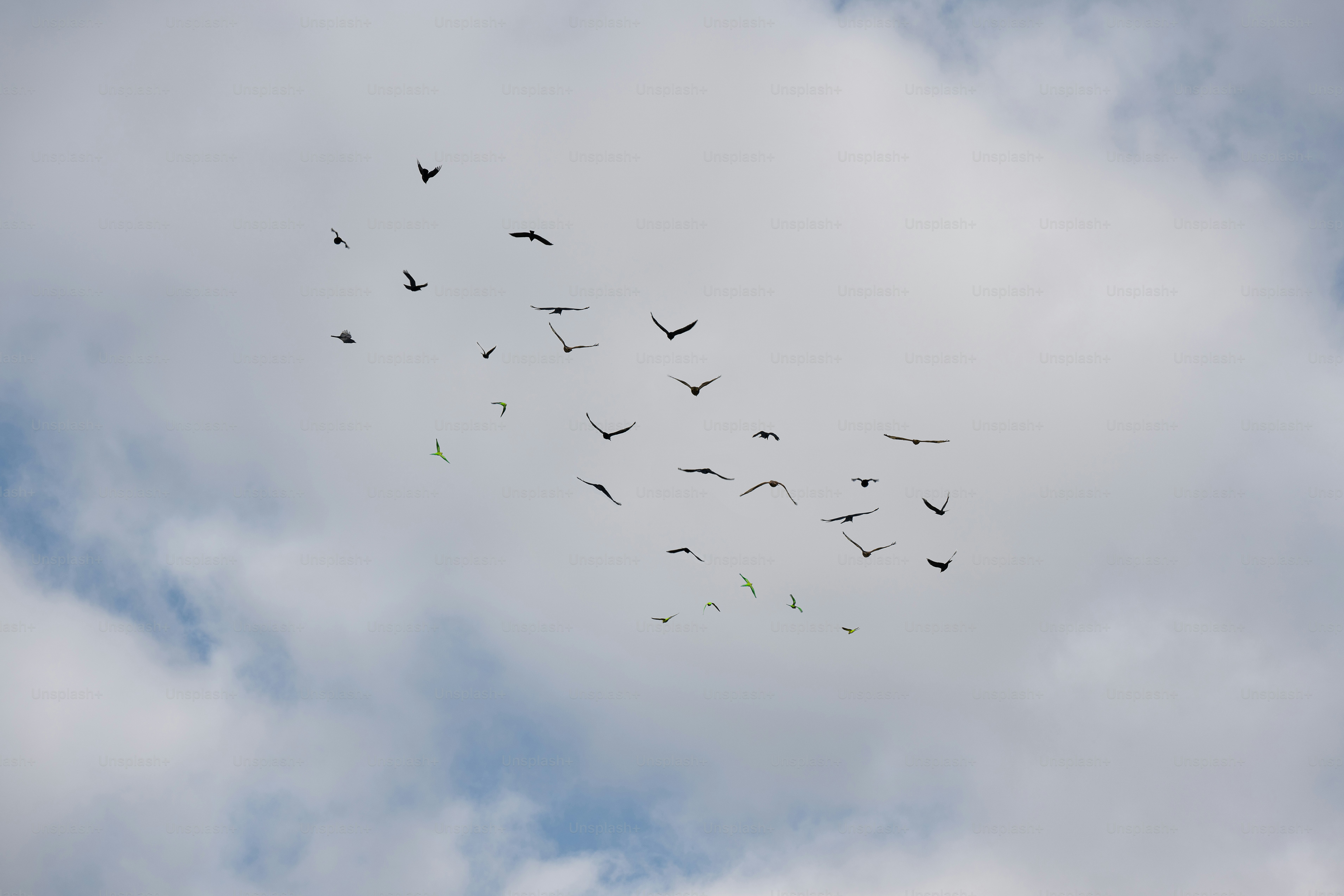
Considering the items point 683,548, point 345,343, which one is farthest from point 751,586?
point 345,343

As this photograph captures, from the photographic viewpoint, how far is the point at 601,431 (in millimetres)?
45281

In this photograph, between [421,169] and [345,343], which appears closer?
[421,169]

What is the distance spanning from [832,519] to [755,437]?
20.0 feet

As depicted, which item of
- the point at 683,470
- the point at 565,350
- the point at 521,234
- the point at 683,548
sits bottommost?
the point at 683,548

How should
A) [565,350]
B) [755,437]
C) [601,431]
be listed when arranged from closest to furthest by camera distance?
[601,431] → [565,350] → [755,437]

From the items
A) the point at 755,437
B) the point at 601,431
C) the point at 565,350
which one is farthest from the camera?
the point at 755,437

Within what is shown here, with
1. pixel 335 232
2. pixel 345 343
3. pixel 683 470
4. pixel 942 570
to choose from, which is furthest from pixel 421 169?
pixel 942 570

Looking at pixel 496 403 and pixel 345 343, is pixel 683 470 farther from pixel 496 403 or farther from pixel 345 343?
pixel 345 343

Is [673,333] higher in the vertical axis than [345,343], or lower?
higher

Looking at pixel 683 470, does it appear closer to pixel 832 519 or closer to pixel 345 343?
pixel 832 519

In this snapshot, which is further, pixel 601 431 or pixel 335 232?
pixel 335 232

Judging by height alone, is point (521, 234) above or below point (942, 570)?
above

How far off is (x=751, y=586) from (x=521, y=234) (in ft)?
67.9

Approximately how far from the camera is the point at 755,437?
54156 millimetres
